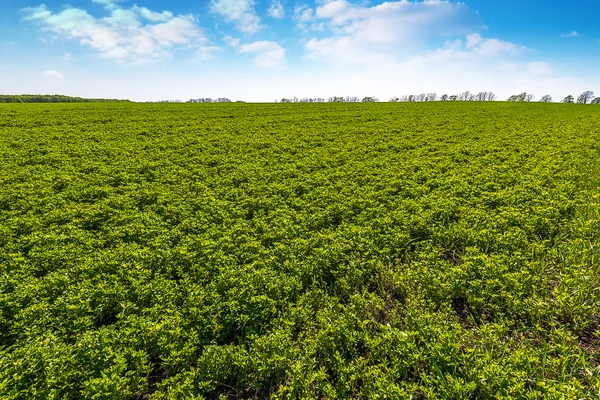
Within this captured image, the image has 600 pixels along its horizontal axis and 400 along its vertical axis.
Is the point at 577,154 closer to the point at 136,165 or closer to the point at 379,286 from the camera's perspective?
the point at 379,286

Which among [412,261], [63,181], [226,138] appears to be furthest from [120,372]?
[226,138]

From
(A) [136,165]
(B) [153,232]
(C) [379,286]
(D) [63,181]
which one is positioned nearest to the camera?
(C) [379,286]

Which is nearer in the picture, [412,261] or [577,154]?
[412,261]

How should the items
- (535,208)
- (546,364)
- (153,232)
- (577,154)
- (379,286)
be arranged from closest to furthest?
(546,364), (379,286), (153,232), (535,208), (577,154)

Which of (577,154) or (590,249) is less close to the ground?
(577,154)

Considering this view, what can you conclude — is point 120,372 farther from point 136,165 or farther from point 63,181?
point 136,165

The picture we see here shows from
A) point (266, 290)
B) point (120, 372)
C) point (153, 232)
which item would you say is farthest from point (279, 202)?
point (120, 372)

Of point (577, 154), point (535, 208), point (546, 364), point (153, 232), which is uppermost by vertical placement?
point (577, 154)
